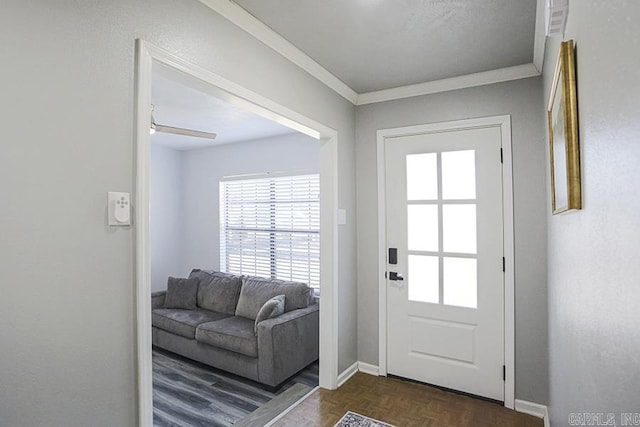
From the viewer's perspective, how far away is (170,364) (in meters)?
3.55

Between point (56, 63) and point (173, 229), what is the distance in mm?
4439

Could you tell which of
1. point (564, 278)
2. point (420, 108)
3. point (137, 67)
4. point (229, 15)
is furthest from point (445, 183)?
Answer: point (137, 67)

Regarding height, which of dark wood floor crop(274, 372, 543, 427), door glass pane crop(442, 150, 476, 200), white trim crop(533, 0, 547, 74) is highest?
white trim crop(533, 0, 547, 74)

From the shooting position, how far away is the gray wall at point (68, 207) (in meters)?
1.03

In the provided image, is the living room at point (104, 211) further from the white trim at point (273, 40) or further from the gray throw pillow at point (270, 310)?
the gray throw pillow at point (270, 310)

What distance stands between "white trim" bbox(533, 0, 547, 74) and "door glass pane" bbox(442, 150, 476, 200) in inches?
27.7

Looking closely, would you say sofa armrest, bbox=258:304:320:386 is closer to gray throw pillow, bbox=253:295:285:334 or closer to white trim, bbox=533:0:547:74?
gray throw pillow, bbox=253:295:285:334

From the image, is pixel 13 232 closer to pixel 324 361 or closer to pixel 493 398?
pixel 324 361

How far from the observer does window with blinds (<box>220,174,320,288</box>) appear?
13.9 ft

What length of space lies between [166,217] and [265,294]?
2337 mm

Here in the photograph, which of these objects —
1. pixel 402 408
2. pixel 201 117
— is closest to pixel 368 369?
pixel 402 408

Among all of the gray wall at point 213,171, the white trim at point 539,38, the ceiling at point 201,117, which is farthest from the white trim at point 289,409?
the white trim at point 539,38

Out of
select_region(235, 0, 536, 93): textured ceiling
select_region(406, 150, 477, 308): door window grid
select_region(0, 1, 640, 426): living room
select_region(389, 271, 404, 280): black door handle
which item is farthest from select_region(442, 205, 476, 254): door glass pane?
select_region(0, 1, 640, 426): living room

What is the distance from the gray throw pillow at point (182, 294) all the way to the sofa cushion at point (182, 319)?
0.31 ft
